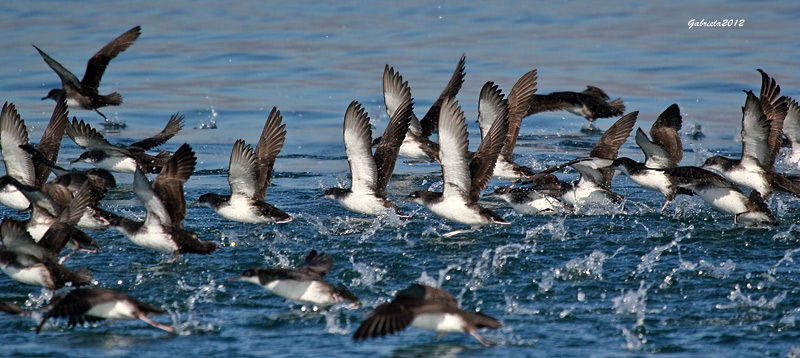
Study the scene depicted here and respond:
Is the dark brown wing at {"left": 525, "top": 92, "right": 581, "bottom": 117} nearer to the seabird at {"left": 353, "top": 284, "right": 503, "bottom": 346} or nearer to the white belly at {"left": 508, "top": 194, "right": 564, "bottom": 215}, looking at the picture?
the white belly at {"left": 508, "top": 194, "right": 564, "bottom": 215}

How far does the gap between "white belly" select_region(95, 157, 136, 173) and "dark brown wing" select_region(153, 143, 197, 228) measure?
3.52 meters

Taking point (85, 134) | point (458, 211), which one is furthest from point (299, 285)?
point (85, 134)

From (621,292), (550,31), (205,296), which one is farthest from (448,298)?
(550,31)

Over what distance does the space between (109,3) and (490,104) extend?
82.5 ft

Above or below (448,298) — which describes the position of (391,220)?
above

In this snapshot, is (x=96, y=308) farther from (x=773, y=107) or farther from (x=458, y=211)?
(x=773, y=107)

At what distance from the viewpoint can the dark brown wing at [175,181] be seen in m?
8.70

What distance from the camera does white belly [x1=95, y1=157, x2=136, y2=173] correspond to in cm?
1210

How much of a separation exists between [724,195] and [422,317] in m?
4.92

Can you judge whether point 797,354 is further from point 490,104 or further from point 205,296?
point 490,104

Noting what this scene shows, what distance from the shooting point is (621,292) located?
7.38m

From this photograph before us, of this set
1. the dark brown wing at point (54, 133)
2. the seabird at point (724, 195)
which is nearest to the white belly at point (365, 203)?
the seabird at point (724, 195)

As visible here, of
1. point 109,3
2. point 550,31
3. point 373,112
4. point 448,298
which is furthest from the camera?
point 109,3
